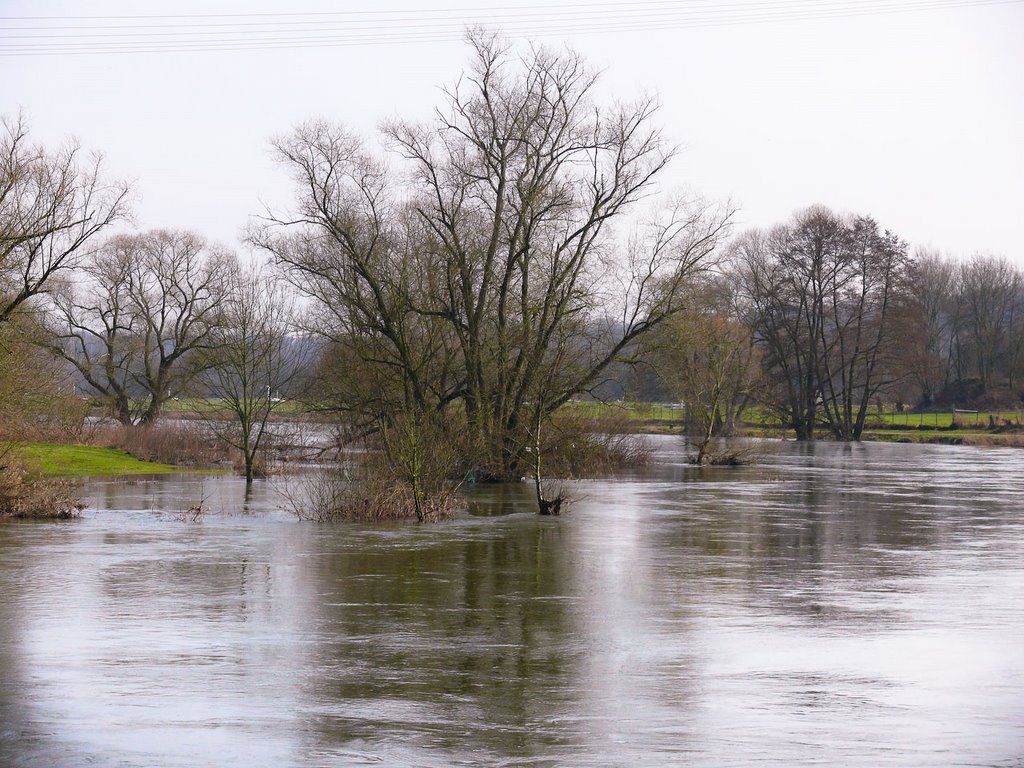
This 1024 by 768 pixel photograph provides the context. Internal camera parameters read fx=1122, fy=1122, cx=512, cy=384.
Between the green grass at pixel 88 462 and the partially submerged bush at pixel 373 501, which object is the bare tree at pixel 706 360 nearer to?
the partially submerged bush at pixel 373 501

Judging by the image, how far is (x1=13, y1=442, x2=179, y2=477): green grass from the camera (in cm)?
4038

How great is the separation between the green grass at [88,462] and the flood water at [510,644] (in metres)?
15.8

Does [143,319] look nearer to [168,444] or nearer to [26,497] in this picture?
[168,444]

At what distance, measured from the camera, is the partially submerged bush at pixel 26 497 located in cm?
2550

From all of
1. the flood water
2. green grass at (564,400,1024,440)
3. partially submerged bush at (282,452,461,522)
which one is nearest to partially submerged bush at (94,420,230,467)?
the flood water

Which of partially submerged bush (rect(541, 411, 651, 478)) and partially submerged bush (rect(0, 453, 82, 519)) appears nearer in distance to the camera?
partially submerged bush (rect(0, 453, 82, 519))

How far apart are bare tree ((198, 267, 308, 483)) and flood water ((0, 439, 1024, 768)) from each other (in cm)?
1611

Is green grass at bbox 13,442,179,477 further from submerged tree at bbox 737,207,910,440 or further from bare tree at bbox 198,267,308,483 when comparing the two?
submerged tree at bbox 737,207,910,440

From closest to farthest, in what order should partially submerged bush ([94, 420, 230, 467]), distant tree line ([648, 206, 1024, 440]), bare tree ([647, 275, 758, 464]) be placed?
1. bare tree ([647, 275, 758, 464])
2. partially submerged bush ([94, 420, 230, 467])
3. distant tree line ([648, 206, 1024, 440])

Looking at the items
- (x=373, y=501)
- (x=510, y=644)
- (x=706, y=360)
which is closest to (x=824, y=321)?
(x=706, y=360)

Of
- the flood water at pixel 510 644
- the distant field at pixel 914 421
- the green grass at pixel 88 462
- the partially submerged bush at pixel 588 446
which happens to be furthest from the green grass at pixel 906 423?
the flood water at pixel 510 644

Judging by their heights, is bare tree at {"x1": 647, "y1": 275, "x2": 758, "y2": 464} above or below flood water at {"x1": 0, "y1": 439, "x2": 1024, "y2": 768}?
above

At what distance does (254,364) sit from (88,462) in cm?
791

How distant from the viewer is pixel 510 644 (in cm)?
1258
